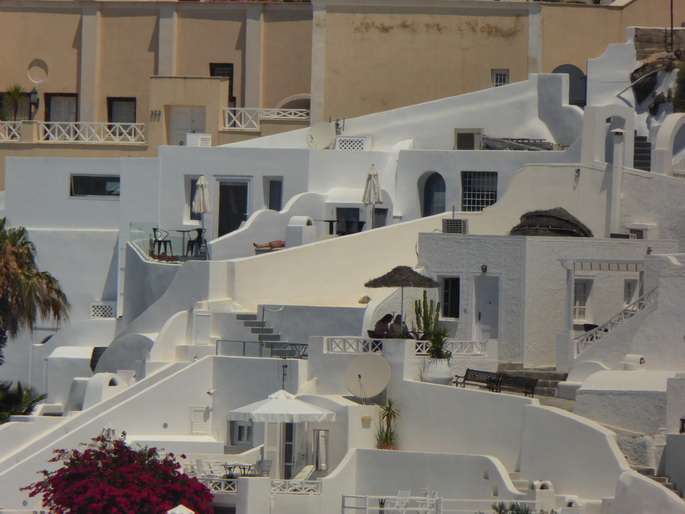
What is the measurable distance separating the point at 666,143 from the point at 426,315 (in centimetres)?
1066

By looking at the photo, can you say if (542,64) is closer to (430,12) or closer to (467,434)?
(430,12)

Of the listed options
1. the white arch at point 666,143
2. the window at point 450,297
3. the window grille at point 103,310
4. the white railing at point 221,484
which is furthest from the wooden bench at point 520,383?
the window grille at point 103,310

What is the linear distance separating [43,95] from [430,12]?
1254 centimetres

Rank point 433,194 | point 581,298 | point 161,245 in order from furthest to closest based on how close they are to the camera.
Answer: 1. point 433,194
2. point 161,245
3. point 581,298

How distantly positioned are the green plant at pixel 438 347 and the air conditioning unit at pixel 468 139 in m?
13.2

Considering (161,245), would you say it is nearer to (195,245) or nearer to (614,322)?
(195,245)

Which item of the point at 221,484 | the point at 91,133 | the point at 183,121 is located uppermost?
the point at 183,121

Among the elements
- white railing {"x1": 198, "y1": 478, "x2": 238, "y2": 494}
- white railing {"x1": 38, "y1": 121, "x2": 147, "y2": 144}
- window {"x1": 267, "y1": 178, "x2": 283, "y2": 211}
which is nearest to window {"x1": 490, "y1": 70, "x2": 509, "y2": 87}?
window {"x1": 267, "y1": 178, "x2": 283, "y2": 211}

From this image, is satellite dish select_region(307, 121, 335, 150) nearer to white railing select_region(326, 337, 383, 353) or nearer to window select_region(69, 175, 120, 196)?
window select_region(69, 175, 120, 196)

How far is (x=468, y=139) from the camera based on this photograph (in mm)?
55531

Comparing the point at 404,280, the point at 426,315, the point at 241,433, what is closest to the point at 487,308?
the point at 426,315

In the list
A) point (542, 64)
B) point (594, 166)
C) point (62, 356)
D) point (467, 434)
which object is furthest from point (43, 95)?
point (467, 434)

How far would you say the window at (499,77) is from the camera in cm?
5778

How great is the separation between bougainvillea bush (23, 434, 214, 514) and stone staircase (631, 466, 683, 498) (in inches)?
327
